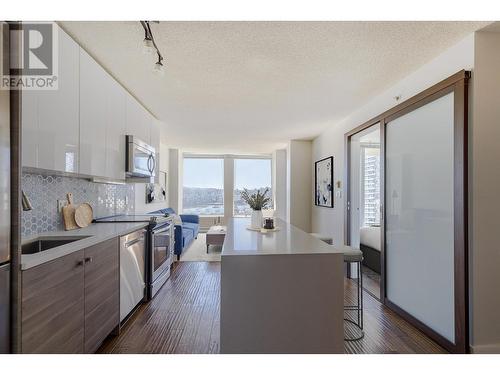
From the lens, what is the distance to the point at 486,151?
1840mm

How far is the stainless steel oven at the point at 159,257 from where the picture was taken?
2.91 metres

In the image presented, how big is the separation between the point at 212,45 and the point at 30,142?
1.41m

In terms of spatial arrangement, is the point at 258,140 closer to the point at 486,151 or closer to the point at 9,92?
the point at 486,151

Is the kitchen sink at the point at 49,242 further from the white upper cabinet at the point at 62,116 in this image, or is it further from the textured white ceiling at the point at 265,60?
the textured white ceiling at the point at 265,60

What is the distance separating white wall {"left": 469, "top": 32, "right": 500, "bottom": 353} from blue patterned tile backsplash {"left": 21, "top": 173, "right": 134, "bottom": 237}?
324 cm

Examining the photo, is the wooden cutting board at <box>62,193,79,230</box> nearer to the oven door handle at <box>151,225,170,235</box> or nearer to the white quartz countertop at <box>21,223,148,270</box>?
the white quartz countertop at <box>21,223,148,270</box>

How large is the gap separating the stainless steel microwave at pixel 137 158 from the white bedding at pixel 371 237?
3384 millimetres

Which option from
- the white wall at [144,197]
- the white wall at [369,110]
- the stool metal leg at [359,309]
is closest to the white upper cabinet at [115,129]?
the white wall at [144,197]

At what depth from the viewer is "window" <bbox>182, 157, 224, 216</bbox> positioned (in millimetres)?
8195

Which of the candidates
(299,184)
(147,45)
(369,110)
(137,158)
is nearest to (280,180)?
(299,184)

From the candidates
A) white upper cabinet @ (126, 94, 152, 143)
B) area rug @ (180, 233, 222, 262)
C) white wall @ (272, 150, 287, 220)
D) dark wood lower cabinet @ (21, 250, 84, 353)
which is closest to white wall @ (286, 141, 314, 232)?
white wall @ (272, 150, 287, 220)

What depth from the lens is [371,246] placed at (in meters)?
3.95

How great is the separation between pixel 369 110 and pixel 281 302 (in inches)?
108

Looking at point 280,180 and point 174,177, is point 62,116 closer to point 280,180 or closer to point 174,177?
point 174,177
